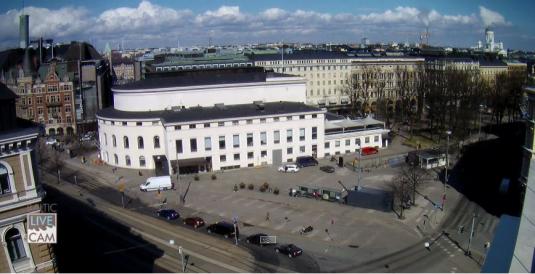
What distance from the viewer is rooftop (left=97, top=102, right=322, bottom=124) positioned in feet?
170

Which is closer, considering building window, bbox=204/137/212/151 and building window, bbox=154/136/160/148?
building window, bbox=204/137/212/151

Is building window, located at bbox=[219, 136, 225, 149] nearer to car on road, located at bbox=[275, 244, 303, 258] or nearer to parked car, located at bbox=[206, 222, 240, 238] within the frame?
parked car, located at bbox=[206, 222, 240, 238]

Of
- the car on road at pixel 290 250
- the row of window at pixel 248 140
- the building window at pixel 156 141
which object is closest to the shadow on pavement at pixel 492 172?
the row of window at pixel 248 140

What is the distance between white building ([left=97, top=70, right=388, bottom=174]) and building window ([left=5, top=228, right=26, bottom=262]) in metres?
35.1

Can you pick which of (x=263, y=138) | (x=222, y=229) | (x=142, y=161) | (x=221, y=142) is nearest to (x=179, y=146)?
(x=221, y=142)

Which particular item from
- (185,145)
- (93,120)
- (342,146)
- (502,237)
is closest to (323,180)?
(342,146)

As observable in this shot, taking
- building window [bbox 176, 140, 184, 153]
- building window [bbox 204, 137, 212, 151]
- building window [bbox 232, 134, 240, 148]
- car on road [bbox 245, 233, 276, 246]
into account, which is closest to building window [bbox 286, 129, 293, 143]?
building window [bbox 232, 134, 240, 148]

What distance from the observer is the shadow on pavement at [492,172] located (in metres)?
38.6

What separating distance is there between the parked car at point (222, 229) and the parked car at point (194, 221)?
3.70ft

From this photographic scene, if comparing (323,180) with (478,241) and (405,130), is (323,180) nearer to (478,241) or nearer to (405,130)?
(478,241)

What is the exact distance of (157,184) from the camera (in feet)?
146

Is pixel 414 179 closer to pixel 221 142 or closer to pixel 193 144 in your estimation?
pixel 221 142

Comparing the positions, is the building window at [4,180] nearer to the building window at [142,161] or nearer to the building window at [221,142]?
the building window at [221,142]

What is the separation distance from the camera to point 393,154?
56438mm
